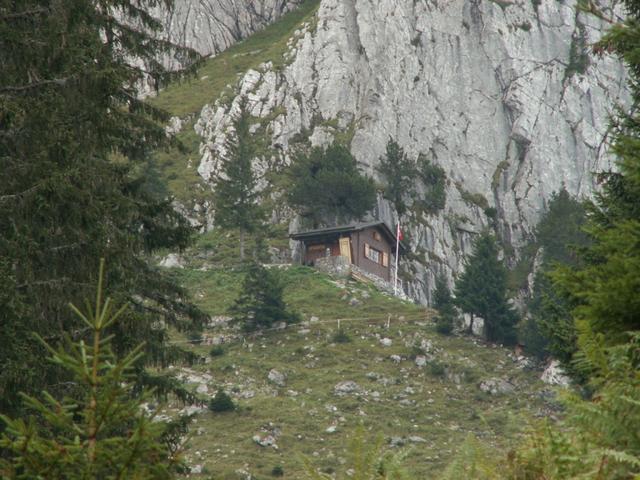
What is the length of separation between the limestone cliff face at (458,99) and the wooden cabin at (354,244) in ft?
49.6

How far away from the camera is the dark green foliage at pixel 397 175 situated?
319 ft

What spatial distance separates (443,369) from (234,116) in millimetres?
57306

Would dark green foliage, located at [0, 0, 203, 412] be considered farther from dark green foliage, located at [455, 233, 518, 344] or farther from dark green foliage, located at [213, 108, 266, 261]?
dark green foliage, located at [213, 108, 266, 261]

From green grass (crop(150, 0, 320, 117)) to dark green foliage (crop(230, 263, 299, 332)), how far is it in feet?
171

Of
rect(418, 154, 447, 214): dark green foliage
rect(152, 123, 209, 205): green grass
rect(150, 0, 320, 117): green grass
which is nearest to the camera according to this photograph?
rect(152, 123, 209, 205): green grass

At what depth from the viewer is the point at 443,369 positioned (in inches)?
2154

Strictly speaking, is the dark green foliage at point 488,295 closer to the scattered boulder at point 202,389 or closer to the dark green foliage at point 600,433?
the scattered boulder at point 202,389

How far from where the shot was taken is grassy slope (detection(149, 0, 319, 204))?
98.2 meters

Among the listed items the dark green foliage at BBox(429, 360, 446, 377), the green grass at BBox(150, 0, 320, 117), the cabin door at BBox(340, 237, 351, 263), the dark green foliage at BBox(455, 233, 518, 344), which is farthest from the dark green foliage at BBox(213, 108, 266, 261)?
the green grass at BBox(150, 0, 320, 117)

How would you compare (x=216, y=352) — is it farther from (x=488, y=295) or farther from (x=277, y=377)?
(x=488, y=295)

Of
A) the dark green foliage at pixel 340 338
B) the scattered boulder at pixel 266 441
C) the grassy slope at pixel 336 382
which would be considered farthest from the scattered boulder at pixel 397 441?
the dark green foliage at pixel 340 338

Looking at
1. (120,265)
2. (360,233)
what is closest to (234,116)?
(360,233)

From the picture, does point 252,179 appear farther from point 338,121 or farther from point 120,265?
point 120,265

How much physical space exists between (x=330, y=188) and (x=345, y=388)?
3600 centimetres
